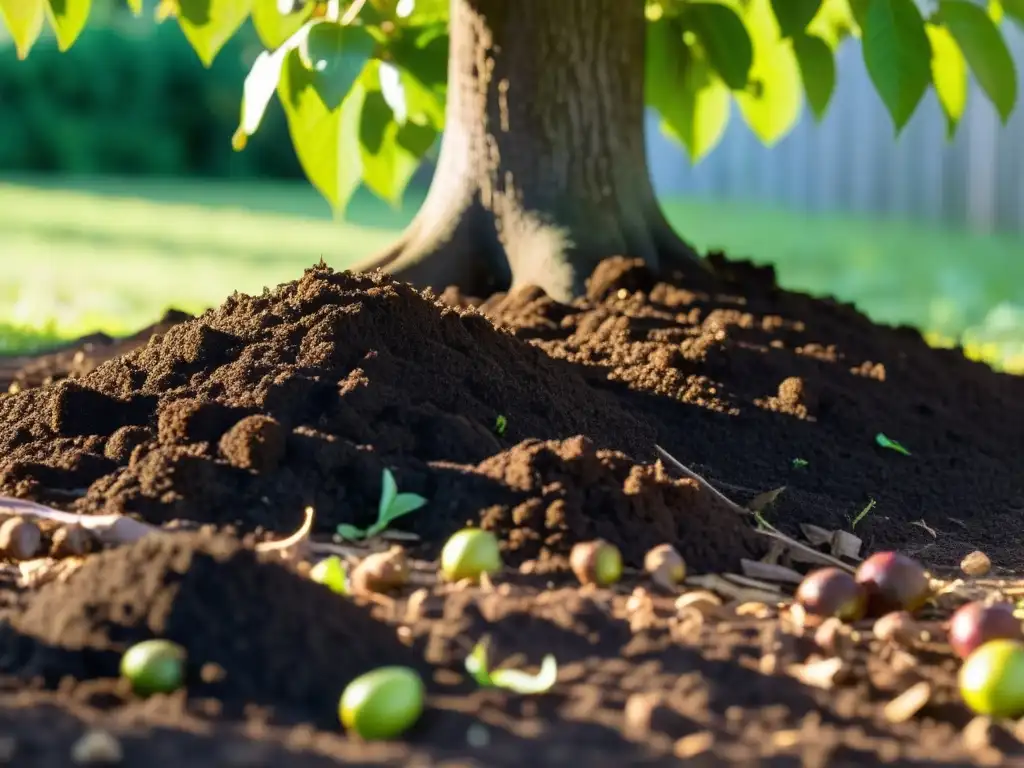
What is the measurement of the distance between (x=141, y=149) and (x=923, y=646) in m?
18.2

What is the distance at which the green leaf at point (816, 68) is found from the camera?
14.1ft

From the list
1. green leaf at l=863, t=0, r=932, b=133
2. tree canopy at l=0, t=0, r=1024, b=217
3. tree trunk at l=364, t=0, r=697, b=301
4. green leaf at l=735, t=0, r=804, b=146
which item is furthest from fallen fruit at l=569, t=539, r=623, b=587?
green leaf at l=735, t=0, r=804, b=146

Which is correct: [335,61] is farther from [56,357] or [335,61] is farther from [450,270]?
[56,357]

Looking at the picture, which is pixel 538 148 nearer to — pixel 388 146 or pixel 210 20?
pixel 388 146

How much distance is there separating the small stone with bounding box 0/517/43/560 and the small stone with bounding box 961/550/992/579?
5.71 feet

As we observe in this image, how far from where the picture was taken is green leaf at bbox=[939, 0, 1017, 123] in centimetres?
402

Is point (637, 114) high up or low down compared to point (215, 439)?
up

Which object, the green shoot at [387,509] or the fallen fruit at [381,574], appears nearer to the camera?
the fallen fruit at [381,574]

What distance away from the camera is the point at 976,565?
280 cm

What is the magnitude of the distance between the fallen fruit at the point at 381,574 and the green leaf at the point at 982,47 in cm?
255

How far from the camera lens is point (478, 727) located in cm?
177

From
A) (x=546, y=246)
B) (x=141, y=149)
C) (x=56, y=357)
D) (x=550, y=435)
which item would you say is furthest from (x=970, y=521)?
(x=141, y=149)

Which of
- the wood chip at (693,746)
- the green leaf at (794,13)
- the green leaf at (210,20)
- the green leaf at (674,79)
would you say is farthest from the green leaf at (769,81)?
the wood chip at (693,746)

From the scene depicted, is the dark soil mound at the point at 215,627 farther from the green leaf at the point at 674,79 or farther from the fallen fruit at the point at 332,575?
the green leaf at the point at 674,79
